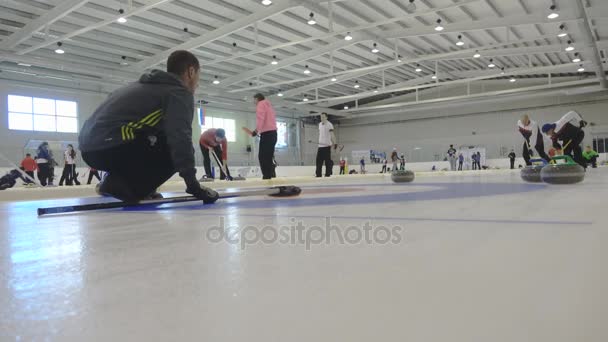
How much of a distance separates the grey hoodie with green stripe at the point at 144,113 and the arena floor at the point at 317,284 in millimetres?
1039

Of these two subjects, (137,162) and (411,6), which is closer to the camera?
(137,162)

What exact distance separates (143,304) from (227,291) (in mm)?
132

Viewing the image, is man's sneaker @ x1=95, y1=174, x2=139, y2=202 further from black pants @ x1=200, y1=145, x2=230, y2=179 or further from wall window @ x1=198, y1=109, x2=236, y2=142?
wall window @ x1=198, y1=109, x2=236, y2=142

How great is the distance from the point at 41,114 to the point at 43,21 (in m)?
7.95

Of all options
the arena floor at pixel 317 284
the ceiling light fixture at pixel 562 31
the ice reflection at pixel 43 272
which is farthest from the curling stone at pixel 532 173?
the ceiling light fixture at pixel 562 31

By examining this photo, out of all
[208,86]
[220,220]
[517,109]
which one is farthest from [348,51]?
[220,220]

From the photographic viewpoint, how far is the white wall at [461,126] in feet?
81.8

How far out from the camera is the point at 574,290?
66 cm

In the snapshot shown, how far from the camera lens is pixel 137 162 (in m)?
2.55

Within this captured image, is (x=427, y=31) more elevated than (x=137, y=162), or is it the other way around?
(x=427, y=31)

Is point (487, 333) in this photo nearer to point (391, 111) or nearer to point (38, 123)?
point (38, 123)

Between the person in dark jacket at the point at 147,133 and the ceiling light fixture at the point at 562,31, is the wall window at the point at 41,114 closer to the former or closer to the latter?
the person in dark jacket at the point at 147,133

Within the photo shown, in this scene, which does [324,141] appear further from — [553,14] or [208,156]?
[553,14]

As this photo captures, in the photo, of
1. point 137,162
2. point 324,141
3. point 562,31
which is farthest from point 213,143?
point 562,31
